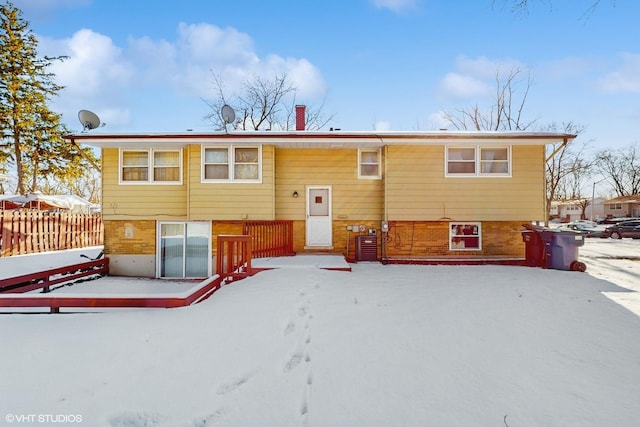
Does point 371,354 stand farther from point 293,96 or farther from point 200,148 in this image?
point 293,96

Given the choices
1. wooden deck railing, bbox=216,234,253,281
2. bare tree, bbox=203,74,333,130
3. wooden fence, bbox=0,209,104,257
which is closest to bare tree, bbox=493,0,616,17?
wooden deck railing, bbox=216,234,253,281

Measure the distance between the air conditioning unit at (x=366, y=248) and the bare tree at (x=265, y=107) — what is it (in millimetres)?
18297

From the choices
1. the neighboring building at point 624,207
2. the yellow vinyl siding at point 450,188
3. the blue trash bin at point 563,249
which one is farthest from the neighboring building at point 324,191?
the neighboring building at point 624,207

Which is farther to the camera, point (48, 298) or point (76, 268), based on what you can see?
point (76, 268)

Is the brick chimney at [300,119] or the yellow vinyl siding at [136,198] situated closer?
the yellow vinyl siding at [136,198]

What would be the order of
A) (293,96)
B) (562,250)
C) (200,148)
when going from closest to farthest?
(562,250), (200,148), (293,96)

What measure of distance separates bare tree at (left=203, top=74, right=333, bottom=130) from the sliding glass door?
16.5 metres

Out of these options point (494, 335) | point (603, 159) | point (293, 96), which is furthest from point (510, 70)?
point (603, 159)

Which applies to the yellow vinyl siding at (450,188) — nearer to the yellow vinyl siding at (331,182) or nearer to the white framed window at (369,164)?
the white framed window at (369,164)

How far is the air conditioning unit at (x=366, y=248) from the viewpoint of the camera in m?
10.5

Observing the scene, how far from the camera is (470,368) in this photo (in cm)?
333

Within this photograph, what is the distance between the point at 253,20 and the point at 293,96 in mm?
13446

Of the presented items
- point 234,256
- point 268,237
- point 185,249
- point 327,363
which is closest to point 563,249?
point 268,237

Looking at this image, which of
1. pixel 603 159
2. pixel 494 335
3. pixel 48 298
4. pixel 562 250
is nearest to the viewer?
pixel 494 335
